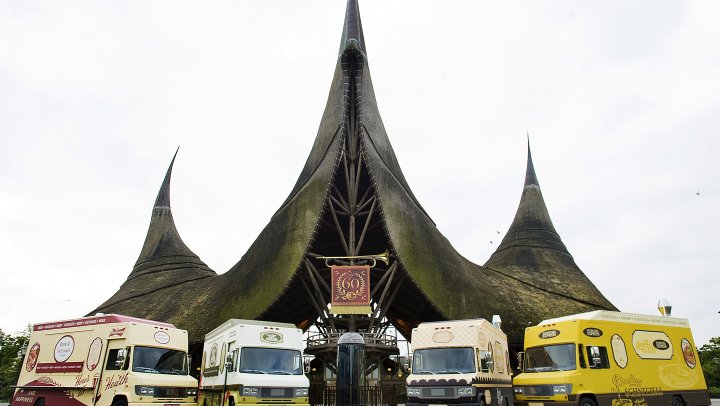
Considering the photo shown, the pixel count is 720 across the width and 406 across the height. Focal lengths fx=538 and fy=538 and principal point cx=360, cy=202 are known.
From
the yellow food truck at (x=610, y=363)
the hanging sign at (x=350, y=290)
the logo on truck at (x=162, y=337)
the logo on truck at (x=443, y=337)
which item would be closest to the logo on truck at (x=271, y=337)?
the logo on truck at (x=162, y=337)

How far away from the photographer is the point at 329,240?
3528 cm

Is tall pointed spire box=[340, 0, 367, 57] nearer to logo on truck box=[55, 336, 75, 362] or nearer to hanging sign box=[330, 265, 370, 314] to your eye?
hanging sign box=[330, 265, 370, 314]

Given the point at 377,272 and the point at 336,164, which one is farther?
the point at 377,272

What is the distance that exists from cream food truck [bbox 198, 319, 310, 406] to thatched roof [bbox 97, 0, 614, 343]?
1137cm

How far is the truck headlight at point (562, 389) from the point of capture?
1323 cm

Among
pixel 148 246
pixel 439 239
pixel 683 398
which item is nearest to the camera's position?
pixel 683 398

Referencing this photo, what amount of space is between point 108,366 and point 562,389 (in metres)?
12.0

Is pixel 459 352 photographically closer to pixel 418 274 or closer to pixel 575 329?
pixel 575 329

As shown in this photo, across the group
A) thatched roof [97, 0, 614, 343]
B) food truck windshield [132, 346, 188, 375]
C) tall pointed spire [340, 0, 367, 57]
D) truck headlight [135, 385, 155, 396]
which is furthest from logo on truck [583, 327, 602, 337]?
tall pointed spire [340, 0, 367, 57]

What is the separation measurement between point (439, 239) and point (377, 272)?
4.61 meters

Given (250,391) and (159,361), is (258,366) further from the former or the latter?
(159,361)

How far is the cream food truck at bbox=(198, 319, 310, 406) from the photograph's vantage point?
13714 millimetres

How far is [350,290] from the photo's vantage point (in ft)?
90.3

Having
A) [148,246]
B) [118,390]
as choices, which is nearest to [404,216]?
[118,390]
